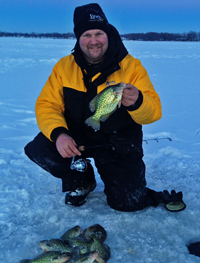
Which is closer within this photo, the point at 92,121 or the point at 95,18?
the point at 92,121

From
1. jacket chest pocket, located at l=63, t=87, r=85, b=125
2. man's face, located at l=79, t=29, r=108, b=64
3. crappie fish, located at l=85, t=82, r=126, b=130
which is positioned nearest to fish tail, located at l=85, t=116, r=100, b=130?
crappie fish, located at l=85, t=82, r=126, b=130

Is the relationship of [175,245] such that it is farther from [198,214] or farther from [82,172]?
[82,172]

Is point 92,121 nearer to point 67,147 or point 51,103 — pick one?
point 67,147

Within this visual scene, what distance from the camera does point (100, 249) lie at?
1.89m

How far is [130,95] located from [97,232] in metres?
1.20

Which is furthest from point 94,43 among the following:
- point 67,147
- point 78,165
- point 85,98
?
point 78,165

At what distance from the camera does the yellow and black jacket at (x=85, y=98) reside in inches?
95.0

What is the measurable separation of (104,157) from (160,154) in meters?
1.24

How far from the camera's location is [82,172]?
2717 millimetres

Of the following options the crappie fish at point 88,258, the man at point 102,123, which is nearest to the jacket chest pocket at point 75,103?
the man at point 102,123

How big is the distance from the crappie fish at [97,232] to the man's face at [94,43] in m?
1.70

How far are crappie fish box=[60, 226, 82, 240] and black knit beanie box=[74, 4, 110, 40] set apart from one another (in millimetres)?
1943

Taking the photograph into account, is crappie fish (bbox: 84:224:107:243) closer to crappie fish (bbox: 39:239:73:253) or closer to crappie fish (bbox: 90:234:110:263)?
crappie fish (bbox: 90:234:110:263)

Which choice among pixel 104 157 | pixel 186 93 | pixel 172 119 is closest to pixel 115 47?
pixel 104 157
